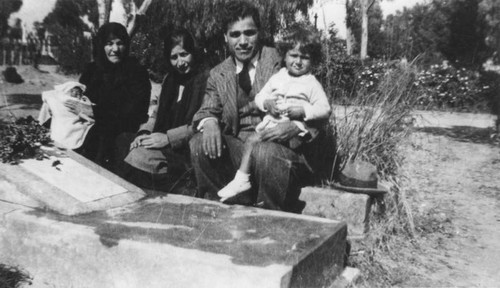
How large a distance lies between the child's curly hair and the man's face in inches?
10.3

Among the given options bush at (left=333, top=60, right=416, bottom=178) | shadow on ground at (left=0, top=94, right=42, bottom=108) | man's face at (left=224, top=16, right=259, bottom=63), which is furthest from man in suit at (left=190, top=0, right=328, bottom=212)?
shadow on ground at (left=0, top=94, right=42, bottom=108)

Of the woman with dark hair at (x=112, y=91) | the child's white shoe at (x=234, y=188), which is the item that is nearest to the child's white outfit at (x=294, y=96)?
the child's white shoe at (x=234, y=188)

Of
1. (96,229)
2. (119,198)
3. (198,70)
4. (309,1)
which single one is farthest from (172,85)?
(309,1)

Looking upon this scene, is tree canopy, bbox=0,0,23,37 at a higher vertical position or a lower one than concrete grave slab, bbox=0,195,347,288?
higher

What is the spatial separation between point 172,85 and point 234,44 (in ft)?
3.04

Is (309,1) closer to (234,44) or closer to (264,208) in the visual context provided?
(234,44)

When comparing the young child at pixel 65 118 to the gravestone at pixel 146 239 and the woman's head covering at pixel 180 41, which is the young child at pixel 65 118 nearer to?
the gravestone at pixel 146 239

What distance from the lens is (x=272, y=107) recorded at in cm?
313

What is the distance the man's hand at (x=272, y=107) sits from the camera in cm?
312

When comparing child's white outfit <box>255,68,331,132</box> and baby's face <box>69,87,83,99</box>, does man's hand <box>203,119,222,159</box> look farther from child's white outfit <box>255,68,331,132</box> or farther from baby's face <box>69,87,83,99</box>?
baby's face <box>69,87,83,99</box>

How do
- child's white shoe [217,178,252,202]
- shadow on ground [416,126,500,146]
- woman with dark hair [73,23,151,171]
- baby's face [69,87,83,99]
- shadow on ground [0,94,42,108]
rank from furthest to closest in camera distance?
shadow on ground [0,94,42,108] < shadow on ground [416,126,500,146] < woman with dark hair [73,23,151,171] < baby's face [69,87,83,99] < child's white shoe [217,178,252,202]

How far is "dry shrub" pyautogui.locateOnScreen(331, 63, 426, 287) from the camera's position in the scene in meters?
3.37

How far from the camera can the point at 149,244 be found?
7.66 ft

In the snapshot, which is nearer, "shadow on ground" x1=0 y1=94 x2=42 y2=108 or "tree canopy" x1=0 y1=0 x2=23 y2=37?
"tree canopy" x1=0 y1=0 x2=23 y2=37
